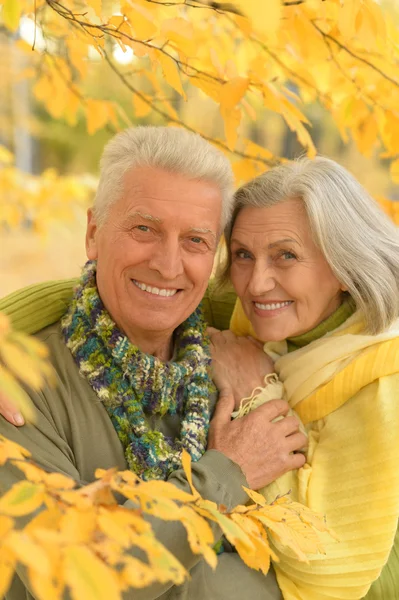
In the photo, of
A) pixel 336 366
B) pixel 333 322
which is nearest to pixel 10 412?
pixel 336 366

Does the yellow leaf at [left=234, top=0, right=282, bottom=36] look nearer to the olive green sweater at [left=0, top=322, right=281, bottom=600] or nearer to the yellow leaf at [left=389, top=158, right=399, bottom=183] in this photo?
the olive green sweater at [left=0, top=322, right=281, bottom=600]

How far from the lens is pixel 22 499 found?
1.03m

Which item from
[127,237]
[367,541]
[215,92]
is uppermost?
[215,92]

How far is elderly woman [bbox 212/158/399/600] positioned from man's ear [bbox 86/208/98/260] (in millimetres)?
445

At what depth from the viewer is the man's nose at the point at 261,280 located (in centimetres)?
210

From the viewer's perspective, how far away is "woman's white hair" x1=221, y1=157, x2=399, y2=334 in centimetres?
207

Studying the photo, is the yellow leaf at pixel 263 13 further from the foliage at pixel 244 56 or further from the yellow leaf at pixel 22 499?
the yellow leaf at pixel 22 499

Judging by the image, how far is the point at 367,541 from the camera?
1823 millimetres

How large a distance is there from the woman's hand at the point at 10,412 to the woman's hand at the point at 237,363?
0.68 m

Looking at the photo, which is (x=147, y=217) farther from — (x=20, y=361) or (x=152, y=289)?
(x=20, y=361)

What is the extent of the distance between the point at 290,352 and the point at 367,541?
2.15 ft

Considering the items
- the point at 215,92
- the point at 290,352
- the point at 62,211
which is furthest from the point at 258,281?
the point at 62,211

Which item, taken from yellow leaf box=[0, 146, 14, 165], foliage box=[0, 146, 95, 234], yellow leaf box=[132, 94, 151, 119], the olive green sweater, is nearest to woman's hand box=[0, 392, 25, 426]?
the olive green sweater

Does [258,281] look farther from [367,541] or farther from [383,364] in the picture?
[367,541]
